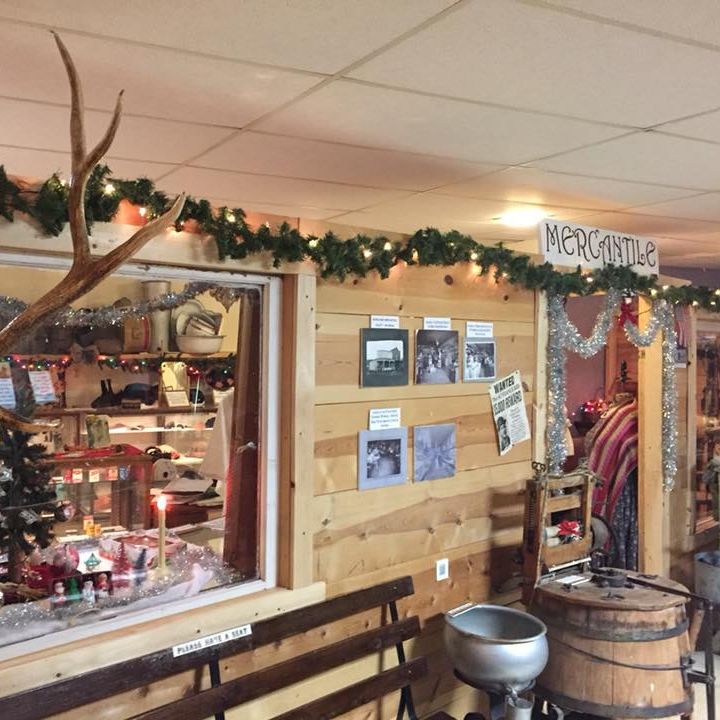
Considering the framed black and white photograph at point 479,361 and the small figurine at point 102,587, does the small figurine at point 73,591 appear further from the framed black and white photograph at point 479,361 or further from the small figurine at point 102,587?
the framed black and white photograph at point 479,361

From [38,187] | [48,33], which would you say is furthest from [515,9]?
[38,187]

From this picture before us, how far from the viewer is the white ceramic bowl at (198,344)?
3.32 m

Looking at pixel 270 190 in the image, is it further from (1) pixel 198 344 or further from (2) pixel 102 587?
(2) pixel 102 587

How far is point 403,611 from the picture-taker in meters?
2.94

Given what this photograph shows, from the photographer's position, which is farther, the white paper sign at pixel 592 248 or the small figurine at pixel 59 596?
the white paper sign at pixel 592 248

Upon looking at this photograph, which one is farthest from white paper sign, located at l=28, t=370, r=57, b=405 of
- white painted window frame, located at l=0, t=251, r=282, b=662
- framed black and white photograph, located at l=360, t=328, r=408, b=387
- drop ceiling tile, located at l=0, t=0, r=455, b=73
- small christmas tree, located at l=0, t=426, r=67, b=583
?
drop ceiling tile, located at l=0, t=0, r=455, b=73

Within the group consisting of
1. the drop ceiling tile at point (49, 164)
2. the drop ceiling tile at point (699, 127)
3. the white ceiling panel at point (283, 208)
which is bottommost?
the drop ceiling tile at point (699, 127)

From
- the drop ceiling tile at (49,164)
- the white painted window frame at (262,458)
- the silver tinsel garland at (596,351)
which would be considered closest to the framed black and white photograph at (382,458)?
the white painted window frame at (262,458)

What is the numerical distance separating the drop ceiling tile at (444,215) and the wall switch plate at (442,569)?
1706 mm

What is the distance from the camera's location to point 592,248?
11.9 feet

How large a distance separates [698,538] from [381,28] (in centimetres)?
395

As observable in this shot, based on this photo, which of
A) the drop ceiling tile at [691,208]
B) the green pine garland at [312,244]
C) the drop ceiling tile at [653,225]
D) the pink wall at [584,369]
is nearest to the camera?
the green pine garland at [312,244]

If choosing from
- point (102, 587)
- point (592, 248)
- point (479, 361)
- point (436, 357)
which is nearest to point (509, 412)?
point (479, 361)

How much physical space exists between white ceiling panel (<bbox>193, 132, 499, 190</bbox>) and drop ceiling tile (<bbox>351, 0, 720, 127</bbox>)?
0.72 meters
